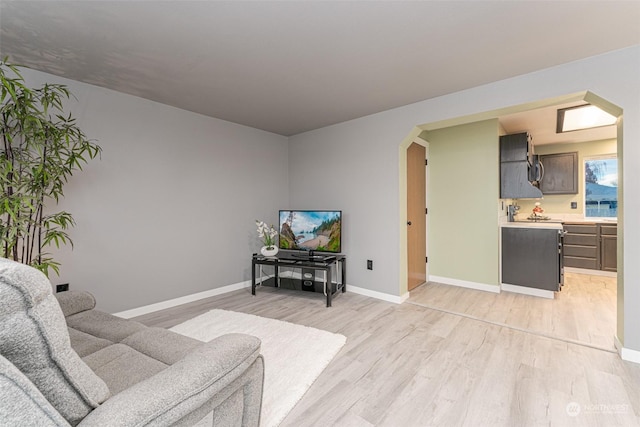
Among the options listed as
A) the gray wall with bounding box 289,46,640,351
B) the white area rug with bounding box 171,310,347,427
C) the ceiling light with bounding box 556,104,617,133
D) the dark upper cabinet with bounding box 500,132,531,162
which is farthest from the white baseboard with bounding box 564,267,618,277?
the white area rug with bounding box 171,310,347,427

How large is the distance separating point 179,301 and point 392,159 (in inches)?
123

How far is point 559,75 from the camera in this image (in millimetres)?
2475

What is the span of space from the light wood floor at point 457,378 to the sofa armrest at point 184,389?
767 mm

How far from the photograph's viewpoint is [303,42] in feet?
6.95

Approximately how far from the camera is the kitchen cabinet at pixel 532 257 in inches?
144

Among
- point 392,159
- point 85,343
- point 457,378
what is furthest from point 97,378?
point 392,159

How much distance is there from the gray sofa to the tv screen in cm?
255

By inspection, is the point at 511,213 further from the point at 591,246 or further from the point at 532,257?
the point at 591,246

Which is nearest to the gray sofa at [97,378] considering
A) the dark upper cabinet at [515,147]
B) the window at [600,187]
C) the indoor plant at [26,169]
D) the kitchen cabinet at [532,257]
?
the indoor plant at [26,169]

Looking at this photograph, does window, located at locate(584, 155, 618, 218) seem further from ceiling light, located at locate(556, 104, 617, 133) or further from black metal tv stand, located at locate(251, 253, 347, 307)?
black metal tv stand, located at locate(251, 253, 347, 307)

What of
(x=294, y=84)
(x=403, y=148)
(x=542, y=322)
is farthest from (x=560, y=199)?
(x=294, y=84)

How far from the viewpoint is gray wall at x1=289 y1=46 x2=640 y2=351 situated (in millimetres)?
2182

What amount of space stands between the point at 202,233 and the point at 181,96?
1.63 metres

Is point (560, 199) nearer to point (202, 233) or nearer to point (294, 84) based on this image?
point (294, 84)
